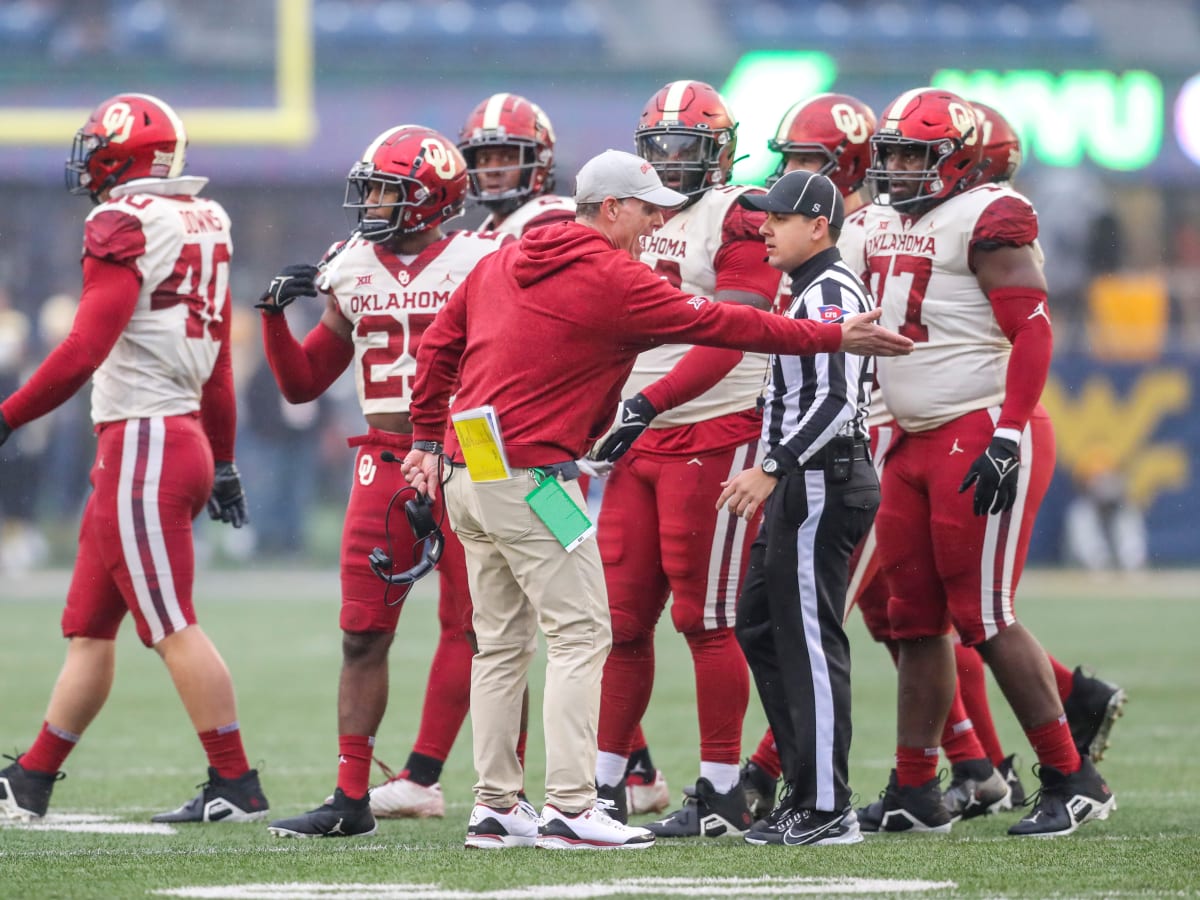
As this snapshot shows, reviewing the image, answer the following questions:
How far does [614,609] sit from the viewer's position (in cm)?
564

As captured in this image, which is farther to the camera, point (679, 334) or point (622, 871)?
point (679, 334)

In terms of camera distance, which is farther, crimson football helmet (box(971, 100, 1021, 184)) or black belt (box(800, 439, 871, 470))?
crimson football helmet (box(971, 100, 1021, 184))

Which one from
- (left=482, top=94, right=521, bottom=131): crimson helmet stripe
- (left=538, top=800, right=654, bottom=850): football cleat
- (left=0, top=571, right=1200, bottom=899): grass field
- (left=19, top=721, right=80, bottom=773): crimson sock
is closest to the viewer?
(left=0, top=571, right=1200, bottom=899): grass field

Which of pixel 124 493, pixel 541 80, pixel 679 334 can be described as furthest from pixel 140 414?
pixel 541 80

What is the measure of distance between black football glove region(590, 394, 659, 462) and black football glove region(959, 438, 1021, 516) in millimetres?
867

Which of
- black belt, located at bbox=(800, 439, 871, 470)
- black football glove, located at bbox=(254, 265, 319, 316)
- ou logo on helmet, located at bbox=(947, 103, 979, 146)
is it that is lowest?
black belt, located at bbox=(800, 439, 871, 470)

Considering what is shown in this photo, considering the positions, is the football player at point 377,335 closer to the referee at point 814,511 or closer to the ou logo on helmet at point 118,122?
the ou logo on helmet at point 118,122

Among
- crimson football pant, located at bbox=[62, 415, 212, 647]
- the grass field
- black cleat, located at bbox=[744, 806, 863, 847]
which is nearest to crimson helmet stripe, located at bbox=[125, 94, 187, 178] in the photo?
crimson football pant, located at bbox=[62, 415, 212, 647]

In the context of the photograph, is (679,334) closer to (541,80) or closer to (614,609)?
(614,609)

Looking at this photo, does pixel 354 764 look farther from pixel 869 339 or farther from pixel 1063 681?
pixel 1063 681

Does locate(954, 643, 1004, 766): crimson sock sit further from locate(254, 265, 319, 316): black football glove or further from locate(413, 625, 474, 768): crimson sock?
locate(254, 265, 319, 316): black football glove

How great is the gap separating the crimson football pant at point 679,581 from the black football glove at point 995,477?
28.0 inches

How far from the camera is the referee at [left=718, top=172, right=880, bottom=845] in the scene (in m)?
5.02

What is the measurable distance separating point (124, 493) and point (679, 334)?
1.95 meters
